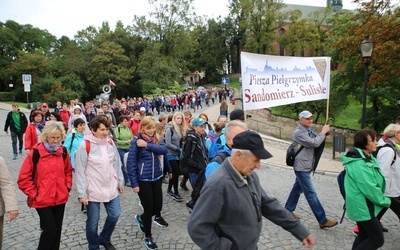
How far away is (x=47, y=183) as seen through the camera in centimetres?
384

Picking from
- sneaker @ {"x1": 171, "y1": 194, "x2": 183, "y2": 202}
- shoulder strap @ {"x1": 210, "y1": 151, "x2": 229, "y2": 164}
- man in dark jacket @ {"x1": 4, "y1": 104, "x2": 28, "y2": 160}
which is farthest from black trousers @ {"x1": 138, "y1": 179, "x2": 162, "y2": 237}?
man in dark jacket @ {"x1": 4, "y1": 104, "x2": 28, "y2": 160}

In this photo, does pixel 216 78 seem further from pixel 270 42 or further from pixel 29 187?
pixel 29 187

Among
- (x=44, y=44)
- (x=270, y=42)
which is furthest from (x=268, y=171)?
(x=44, y=44)

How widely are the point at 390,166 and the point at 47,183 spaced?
4564 mm

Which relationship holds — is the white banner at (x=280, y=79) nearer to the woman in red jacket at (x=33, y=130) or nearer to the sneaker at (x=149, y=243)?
the sneaker at (x=149, y=243)

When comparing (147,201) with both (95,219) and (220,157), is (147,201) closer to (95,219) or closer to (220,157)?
(95,219)

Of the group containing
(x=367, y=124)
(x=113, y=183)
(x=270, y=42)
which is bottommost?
(x=367, y=124)

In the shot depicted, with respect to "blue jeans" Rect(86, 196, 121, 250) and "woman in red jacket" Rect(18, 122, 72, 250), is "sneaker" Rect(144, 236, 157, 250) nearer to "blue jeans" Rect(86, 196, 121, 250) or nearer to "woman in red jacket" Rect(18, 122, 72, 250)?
"blue jeans" Rect(86, 196, 121, 250)

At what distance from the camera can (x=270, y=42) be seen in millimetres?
60688

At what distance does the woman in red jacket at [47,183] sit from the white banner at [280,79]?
363cm

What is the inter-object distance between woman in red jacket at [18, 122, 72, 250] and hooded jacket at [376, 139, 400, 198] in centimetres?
420

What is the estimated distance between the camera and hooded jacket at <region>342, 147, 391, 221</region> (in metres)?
3.69

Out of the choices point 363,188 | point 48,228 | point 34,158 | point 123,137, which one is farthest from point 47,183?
point 123,137

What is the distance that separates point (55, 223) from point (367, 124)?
23.3 meters
